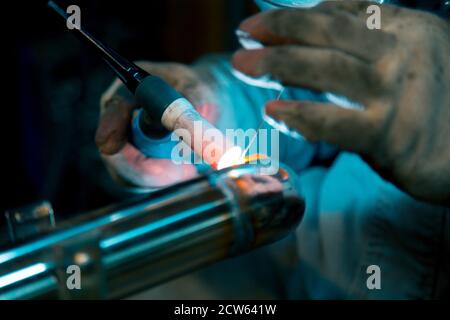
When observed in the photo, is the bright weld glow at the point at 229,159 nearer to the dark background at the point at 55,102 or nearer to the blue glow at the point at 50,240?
the blue glow at the point at 50,240

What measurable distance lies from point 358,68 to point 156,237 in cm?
25

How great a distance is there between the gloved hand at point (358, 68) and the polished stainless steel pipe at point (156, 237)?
0.32ft

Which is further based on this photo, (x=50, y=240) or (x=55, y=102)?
(x=55, y=102)

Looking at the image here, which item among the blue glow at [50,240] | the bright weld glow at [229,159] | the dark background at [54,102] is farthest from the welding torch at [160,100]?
the dark background at [54,102]

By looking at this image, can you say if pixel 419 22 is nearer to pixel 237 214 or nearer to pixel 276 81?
pixel 276 81

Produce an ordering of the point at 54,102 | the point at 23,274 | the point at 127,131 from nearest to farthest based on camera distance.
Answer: the point at 23,274 < the point at 127,131 < the point at 54,102

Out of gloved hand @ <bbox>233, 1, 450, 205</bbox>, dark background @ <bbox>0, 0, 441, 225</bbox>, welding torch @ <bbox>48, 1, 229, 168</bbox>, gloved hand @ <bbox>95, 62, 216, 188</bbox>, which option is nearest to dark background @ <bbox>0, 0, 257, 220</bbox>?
dark background @ <bbox>0, 0, 441, 225</bbox>

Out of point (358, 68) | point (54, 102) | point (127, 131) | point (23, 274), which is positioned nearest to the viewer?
point (23, 274)

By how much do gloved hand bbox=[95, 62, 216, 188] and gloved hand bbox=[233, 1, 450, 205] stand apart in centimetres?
35

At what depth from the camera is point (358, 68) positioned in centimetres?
50

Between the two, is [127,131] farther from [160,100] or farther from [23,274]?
[23,274]

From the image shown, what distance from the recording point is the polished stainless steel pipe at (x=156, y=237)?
378mm

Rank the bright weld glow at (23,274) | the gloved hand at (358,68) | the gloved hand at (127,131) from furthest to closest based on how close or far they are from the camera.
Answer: the gloved hand at (127,131) < the gloved hand at (358,68) < the bright weld glow at (23,274)

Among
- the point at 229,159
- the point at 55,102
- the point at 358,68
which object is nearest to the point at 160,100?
the point at 229,159
